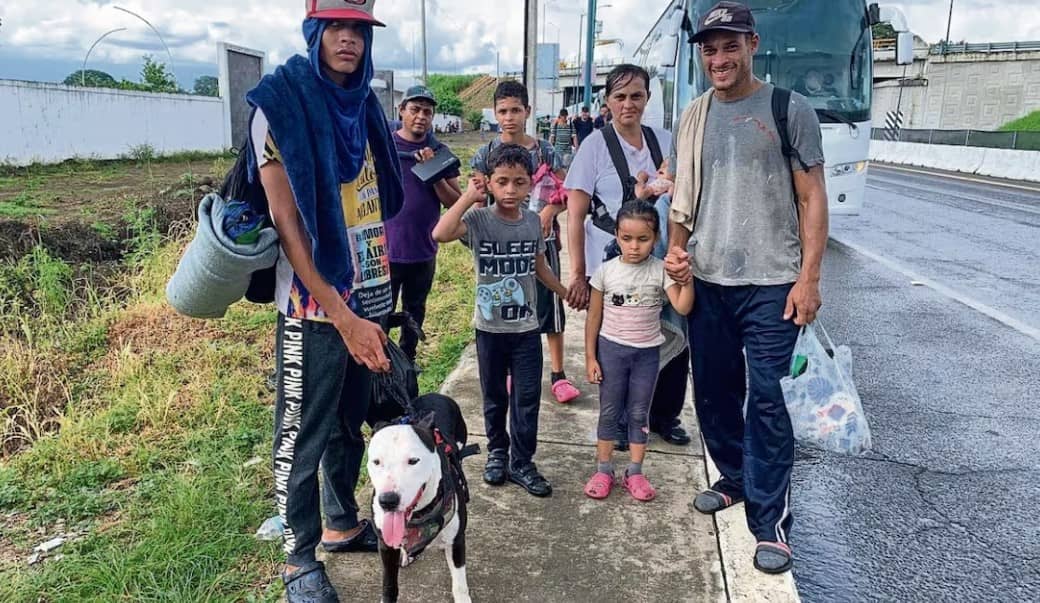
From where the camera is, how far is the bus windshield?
32.2 feet

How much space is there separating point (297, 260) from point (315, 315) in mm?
216

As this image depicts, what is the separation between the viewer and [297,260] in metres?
2.29

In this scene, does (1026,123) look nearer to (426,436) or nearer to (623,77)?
(623,77)

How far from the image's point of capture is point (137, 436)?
3.99 metres

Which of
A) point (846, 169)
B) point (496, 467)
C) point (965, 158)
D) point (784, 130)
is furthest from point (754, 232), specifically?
point (965, 158)

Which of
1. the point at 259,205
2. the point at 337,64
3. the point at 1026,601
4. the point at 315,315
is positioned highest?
the point at 337,64

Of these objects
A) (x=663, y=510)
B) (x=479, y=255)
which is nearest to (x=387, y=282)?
(x=479, y=255)

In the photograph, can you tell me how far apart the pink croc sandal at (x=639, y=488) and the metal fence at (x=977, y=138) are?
18.2 metres

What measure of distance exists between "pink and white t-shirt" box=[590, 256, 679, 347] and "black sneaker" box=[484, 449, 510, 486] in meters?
0.76

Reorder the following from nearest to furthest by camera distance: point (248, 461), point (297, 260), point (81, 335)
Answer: point (297, 260)
point (248, 461)
point (81, 335)

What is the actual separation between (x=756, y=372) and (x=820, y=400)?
10.2 inches

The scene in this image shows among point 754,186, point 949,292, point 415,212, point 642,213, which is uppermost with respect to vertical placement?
point 754,186

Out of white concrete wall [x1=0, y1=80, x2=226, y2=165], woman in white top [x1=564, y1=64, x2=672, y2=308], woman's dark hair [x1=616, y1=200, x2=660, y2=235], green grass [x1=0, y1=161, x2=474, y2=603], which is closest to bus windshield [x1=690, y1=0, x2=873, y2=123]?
green grass [x1=0, y1=161, x2=474, y2=603]

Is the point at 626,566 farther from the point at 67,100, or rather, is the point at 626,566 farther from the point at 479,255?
the point at 67,100
